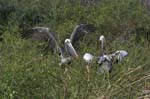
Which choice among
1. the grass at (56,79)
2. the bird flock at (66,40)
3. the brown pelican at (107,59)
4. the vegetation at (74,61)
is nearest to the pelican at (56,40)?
the bird flock at (66,40)

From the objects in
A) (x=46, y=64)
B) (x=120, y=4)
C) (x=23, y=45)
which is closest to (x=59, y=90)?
(x=46, y=64)

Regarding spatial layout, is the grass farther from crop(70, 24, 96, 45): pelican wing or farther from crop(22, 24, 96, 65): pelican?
crop(70, 24, 96, 45): pelican wing

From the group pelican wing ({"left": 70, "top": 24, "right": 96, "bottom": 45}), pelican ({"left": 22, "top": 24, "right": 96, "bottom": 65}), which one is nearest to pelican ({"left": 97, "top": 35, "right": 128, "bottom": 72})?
pelican ({"left": 22, "top": 24, "right": 96, "bottom": 65})

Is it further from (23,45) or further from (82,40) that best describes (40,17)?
(23,45)

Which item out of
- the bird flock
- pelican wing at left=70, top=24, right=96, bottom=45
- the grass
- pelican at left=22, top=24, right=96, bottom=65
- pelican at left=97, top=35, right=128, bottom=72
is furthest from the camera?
pelican wing at left=70, top=24, right=96, bottom=45

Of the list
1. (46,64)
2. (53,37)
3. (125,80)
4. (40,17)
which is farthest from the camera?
(40,17)

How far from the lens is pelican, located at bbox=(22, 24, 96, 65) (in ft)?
25.0

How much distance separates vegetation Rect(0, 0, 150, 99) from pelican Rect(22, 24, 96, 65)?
0.67 ft

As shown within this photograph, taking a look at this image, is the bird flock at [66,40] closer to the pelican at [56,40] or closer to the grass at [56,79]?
the pelican at [56,40]

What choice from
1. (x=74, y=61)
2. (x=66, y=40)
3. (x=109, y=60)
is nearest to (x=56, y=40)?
(x=66, y=40)

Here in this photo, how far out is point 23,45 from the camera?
20.9ft

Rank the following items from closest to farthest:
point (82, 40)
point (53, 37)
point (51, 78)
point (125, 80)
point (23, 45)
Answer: point (125, 80) → point (51, 78) → point (23, 45) → point (53, 37) → point (82, 40)

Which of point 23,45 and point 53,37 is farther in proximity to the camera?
point 53,37

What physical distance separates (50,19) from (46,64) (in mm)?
4546
